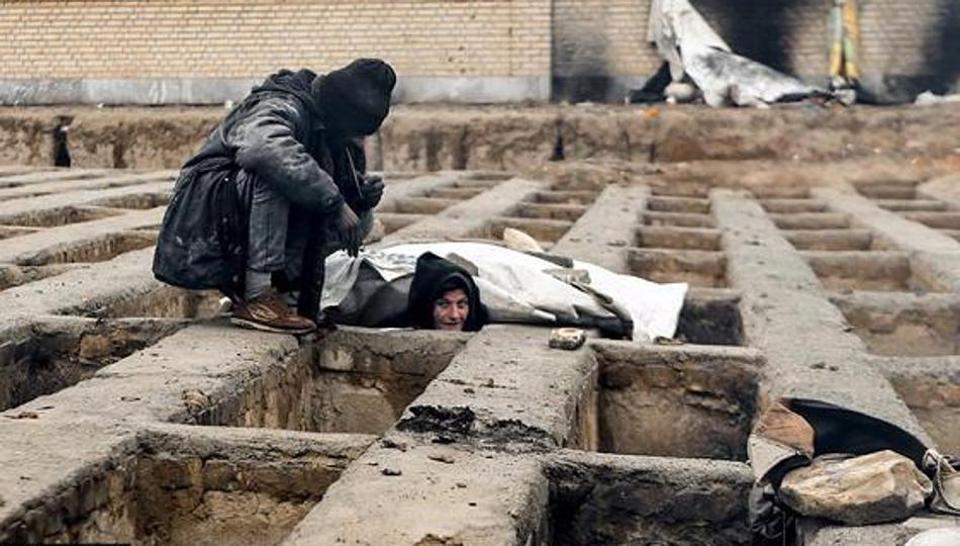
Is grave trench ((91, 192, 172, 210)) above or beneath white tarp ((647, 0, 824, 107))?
beneath

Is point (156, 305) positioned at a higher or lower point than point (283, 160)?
lower

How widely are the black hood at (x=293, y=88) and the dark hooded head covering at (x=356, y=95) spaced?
0.03 m

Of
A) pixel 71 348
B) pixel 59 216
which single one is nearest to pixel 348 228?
pixel 71 348

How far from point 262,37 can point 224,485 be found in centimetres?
1313

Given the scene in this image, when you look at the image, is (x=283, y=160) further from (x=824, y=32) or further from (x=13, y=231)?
(x=824, y=32)

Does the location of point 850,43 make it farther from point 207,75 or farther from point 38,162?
point 38,162

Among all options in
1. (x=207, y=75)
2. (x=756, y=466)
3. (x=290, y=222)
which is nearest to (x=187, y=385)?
(x=290, y=222)

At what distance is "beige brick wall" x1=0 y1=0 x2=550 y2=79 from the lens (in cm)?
1506

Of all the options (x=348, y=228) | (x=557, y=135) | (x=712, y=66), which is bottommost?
(x=557, y=135)

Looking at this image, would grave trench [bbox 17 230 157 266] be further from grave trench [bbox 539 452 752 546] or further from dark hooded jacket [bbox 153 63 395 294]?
grave trench [bbox 539 452 752 546]

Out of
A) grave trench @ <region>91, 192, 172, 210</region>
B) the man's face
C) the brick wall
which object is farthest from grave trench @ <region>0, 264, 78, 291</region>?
the brick wall

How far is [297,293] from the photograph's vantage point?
195 inches

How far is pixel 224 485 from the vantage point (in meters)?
3.35

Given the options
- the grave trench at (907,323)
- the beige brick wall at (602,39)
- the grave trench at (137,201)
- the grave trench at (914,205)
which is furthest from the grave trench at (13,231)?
the beige brick wall at (602,39)
